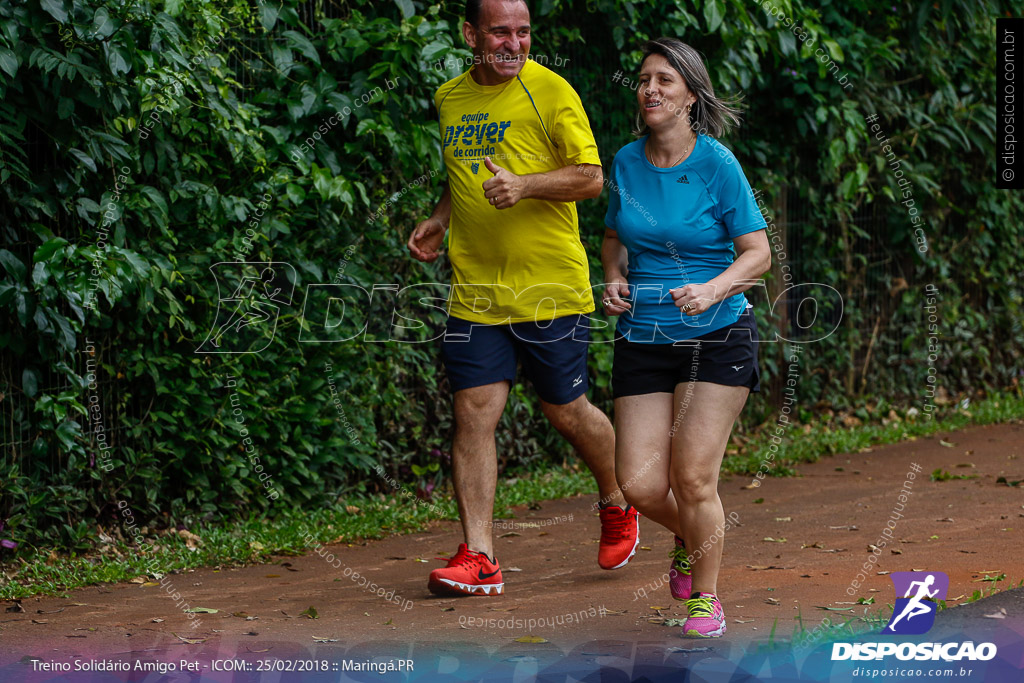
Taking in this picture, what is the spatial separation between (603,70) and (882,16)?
2.61 m

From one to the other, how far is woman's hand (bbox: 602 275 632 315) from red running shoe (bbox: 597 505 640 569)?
3.65 feet

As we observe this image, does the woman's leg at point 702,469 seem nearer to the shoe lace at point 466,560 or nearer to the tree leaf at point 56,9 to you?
the shoe lace at point 466,560

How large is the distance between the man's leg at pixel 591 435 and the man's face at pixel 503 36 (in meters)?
1.39

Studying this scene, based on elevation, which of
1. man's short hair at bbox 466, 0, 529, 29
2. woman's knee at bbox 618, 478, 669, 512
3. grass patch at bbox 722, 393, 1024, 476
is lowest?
grass patch at bbox 722, 393, 1024, 476

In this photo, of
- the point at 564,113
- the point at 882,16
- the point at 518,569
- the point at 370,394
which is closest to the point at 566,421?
the point at 518,569

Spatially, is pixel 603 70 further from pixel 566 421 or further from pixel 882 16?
pixel 566 421

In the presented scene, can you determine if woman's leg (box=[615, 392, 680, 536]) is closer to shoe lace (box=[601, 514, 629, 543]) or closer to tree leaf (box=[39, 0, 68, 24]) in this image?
shoe lace (box=[601, 514, 629, 543])

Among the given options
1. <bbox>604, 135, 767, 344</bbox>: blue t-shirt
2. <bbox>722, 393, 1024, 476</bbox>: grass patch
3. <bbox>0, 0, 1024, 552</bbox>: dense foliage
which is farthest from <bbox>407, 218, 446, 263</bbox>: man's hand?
<bbox>722, 393, 1024, 476</bbox>: grass patch

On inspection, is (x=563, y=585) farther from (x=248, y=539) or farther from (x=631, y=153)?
(x=631, y=153)

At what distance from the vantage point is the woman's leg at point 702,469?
4.03 metres

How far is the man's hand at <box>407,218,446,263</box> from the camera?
500 cm

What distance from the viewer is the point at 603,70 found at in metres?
7.54

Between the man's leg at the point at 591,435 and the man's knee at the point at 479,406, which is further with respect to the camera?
the man's leg at the point at 591,435

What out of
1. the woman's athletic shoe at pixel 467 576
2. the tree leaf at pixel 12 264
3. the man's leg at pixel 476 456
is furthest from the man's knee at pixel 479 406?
the tree leaf at pixel 12 264
